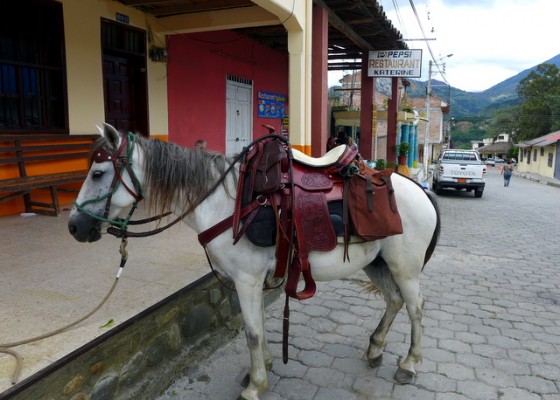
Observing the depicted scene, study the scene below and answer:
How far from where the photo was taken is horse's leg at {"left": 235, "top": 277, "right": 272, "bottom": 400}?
2594 mm

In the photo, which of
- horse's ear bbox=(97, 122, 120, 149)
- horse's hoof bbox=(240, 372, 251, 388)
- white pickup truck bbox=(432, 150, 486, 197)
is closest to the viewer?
horse's ear bbox=(97, 122, 120, 149)

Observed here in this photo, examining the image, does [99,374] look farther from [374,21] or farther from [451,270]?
[374,21]

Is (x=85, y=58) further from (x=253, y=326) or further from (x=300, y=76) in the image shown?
(x=253, y=326)

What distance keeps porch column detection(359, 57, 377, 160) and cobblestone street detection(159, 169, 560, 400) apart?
6.19 metres

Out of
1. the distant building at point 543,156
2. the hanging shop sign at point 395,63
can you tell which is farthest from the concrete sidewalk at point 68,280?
the distant building at point 543,156

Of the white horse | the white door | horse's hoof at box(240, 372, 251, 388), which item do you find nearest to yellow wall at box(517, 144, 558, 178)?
Answer: the white door

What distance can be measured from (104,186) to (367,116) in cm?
1068

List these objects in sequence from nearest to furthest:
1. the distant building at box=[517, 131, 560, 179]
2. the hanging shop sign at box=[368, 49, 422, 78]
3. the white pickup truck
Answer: the hanging shop sign at box=[368, 49, 422, 78], the white pickup truck, the distant building at box=[517, 131, 560, 179]

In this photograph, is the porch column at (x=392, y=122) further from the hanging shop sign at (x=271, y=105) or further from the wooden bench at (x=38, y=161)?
the wooden bench at (x=38, y=161)

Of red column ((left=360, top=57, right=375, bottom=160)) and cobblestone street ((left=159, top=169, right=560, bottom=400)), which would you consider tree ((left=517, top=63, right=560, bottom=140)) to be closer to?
red column ((left=360, top=57, right=375, bottom=160))

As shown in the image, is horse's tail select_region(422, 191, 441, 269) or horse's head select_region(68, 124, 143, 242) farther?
horse's tail select_region(422, 191, 441, 269)

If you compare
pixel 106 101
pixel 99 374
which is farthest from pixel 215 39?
pixel 99 374

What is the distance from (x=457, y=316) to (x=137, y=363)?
315 cm

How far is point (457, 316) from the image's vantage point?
431 centimetres
